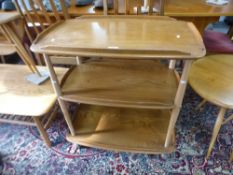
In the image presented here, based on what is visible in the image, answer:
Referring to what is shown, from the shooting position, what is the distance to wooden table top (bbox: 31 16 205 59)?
58 centimetres

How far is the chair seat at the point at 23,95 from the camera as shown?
96 centimetres

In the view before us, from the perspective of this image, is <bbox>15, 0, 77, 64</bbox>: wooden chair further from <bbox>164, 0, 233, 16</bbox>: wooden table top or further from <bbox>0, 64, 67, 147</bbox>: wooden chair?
<bbox>164, 0, 233, 16</bbox>: wooden table top

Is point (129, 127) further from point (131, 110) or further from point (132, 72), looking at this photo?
point (132, 72)

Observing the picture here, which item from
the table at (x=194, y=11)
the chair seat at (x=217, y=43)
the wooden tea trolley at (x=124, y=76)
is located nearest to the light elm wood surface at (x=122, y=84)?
the wooden tea trolley at (x=124, y=76)

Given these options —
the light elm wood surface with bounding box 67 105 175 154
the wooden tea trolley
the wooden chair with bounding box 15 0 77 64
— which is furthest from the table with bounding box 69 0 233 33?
the light elm wood surface with bounding box 67 105 175 154

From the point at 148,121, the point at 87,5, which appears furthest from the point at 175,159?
the point at 87,5

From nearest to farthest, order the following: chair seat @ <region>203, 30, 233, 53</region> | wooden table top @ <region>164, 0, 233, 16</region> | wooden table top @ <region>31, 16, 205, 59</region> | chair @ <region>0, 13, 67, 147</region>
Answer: wooden table top @ <region>31, 16, 205, 59</region> → chair @ <region>0, 13, 67, 147</region> → wooden table top @ <region>164, 0, 233, 16</region> → chair seat @ <region>203, 30, 233, 53</region>

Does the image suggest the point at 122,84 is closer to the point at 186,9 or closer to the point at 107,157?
the point at 107,157

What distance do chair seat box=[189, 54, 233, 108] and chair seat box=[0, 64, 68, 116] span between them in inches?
33.3

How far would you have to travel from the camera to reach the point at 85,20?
2.80ft

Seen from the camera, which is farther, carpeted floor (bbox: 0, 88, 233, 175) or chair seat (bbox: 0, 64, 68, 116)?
carpeted floor (bbox: 0, 88, 233, 175)

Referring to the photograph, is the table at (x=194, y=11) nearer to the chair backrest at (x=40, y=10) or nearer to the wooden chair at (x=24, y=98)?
the chair backrest at (x=40, y=10)

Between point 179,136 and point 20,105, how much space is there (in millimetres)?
1089

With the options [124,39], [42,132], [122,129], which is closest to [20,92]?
[42,132]
